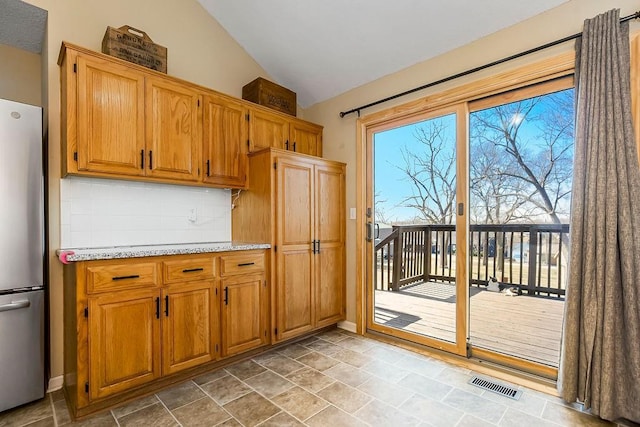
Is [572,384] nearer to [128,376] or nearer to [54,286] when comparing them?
[128,376]

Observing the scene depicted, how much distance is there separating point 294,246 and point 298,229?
17cm

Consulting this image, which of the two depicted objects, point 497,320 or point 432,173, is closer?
point 497,320

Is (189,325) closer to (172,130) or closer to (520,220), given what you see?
(172,130)

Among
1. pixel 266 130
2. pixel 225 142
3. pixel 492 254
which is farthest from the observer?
pixel 266 130

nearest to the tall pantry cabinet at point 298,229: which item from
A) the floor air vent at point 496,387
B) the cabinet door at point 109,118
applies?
the cabinet door at point 109,118

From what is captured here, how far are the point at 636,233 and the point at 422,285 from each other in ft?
6.25

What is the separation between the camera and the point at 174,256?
2256 mm

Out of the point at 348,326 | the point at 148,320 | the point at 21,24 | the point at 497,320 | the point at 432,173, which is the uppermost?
the point at 21,24

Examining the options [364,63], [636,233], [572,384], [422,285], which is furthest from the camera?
[422,285]

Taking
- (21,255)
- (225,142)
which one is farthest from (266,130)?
(21,255)

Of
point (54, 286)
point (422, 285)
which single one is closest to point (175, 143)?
point (54, 286)

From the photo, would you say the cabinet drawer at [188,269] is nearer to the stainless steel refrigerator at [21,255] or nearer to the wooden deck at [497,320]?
the stainless steel refrigerator at [21,255]

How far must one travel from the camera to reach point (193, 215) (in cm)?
300

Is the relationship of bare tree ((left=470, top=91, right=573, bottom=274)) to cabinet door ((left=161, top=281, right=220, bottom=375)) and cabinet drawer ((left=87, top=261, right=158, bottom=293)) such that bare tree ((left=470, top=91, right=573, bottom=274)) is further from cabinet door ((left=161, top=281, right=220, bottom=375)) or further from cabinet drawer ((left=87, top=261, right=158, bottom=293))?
cabinet drawer ((left=87, top=261, right=158, bottom=293))
